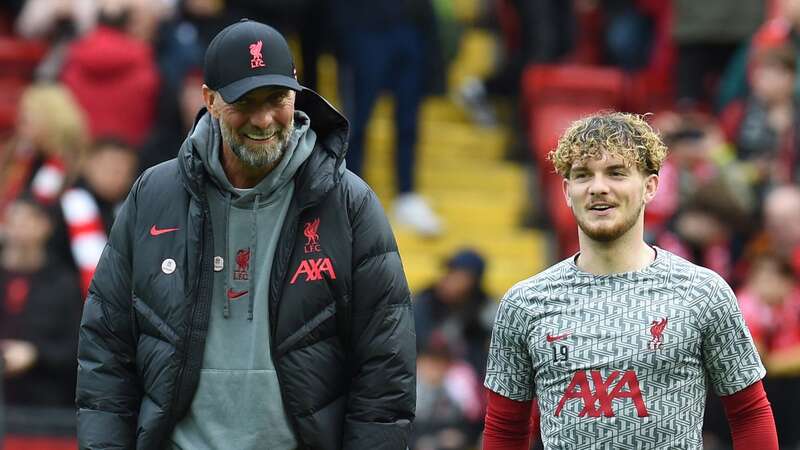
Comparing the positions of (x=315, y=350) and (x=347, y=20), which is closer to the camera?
(x=315, y=350)

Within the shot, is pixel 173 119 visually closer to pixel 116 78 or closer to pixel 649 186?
pixel 116 78

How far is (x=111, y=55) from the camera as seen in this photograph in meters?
12.1

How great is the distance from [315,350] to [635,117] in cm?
115

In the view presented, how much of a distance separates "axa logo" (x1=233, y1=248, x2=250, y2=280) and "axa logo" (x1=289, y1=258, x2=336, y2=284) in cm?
14

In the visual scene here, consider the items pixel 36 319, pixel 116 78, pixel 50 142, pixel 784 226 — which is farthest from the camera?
pixel 116 78

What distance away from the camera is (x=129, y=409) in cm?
586

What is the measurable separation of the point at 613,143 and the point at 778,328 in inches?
196

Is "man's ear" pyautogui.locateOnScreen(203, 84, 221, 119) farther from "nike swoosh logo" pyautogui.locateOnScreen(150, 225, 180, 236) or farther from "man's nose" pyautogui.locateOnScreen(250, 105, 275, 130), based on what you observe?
"nike swoosh logo" pyautogui.locateOnScreen(150, 225, 180, 236)

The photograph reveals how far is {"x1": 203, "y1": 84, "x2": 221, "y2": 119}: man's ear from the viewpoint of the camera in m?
5.86

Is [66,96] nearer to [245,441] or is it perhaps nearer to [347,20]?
[347,20]

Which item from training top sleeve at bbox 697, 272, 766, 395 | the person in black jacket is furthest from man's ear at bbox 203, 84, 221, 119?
training top sleeve at bbox 697, 272, 766, 395

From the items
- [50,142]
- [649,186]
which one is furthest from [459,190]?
[649,186]

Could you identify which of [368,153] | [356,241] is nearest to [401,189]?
[368,153]

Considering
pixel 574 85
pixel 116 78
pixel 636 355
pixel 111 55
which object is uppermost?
pixel 574 85
